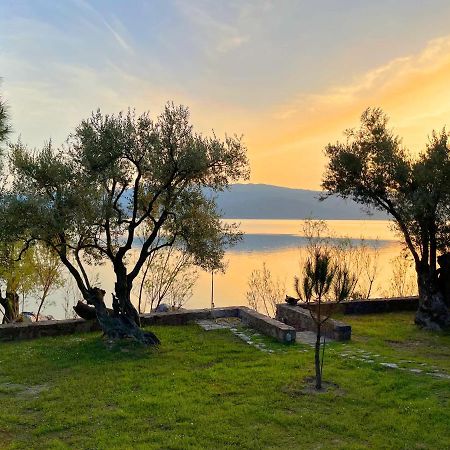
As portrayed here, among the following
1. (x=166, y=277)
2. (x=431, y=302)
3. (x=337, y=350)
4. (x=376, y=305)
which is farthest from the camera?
(x=166, y=277)

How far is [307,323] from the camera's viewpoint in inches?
813

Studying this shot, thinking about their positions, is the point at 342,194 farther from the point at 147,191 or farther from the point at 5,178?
the point at 5,178

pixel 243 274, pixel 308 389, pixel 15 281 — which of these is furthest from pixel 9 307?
pixel 243 274

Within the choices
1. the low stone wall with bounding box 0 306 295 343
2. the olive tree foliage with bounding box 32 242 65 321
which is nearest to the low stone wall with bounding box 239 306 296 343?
the low stone wall with bounding box 0 306 295 343

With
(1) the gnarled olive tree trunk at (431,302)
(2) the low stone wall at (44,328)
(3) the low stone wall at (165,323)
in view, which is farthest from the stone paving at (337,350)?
(1) the gnarled olive tree trunk at (431,302)

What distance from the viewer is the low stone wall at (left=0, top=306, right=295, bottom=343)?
1773cm

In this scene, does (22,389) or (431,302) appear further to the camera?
(431,302)

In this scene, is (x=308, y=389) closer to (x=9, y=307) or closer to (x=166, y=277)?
(x=9, y=307)

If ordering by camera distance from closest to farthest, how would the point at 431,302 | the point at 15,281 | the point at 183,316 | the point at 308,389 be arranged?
1. the point at 308,389
2. the point at 431,302
3. the point at 183,316
4. the point at 15,281

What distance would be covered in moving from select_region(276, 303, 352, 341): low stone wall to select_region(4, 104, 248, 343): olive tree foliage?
5.80m

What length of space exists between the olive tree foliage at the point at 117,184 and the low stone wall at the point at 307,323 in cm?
580

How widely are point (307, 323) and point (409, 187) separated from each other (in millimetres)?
7977

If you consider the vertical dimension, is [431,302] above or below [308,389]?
above

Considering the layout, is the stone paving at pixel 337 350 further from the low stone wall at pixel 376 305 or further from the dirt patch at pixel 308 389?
the low stone wall at pixel 376 305
